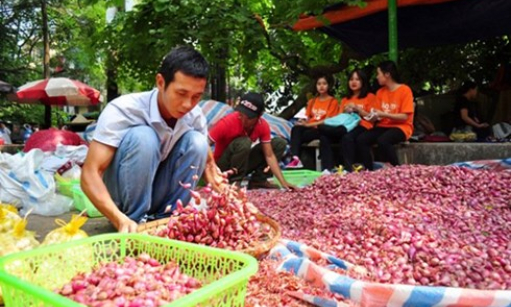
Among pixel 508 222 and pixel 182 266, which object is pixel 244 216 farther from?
pixel 508 222

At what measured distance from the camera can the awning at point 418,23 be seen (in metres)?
5.04

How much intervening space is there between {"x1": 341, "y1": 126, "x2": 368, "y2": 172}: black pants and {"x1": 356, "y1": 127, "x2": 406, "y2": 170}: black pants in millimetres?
70

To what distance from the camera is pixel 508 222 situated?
231 centimetres

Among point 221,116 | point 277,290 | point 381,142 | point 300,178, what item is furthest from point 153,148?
point 221,116

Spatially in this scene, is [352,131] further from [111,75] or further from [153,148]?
[111,75]

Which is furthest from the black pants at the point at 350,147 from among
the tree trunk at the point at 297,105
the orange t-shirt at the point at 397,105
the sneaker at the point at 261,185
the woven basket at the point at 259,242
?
the tree trunk at the point at 297,105

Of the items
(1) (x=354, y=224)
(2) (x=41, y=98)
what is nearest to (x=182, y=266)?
(1) (x=354, y=224)

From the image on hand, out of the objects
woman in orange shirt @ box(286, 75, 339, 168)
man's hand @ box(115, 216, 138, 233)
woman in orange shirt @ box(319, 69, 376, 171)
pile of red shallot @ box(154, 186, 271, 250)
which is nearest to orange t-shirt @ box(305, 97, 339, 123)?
woman in orange shirt @ box(286, 75, 339, 168)

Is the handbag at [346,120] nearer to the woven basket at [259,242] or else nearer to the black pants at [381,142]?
the black pants at [381,142]

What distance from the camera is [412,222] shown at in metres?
2.33

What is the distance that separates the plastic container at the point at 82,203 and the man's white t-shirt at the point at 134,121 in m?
1.15

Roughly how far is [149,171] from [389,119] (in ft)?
9.92

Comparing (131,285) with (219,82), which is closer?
(131,285)

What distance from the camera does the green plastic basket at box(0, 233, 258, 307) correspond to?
1.04 meters
